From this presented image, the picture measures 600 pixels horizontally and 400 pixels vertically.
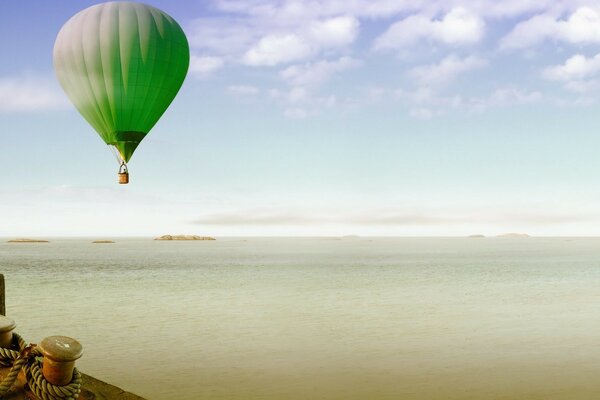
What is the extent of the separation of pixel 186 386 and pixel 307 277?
44.0 m

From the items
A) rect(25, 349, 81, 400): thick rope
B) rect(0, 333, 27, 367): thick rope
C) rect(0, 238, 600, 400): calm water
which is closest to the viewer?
rect(25, 349, 81, 400): thick rope

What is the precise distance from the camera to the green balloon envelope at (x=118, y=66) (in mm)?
22469

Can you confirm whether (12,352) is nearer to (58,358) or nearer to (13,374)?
(13,374)

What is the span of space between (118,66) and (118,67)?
4 centimetres

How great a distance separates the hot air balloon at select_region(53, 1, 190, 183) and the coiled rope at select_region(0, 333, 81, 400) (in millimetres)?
19595

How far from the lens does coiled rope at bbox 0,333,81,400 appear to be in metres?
3.41

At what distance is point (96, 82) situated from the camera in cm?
2252

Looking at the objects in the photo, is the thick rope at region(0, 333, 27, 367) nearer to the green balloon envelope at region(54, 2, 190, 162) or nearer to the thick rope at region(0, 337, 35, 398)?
the thick rope at region(0, 337, 35, 398)

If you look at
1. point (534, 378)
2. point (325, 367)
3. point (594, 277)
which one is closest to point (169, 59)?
point (325, 367)

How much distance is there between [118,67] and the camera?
22.5 metres

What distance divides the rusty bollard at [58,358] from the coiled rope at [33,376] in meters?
0.03

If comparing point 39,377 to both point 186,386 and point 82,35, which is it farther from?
point 82,35

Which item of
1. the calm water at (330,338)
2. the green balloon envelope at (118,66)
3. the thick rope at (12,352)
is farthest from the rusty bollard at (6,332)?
the green balloon envelope at (118,66)

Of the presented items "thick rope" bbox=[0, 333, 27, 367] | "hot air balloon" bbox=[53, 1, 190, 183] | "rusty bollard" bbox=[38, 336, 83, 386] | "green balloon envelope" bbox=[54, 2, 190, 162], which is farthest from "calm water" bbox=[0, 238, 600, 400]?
"rusty bollard" bbox=[38, 336, 83, 386]
